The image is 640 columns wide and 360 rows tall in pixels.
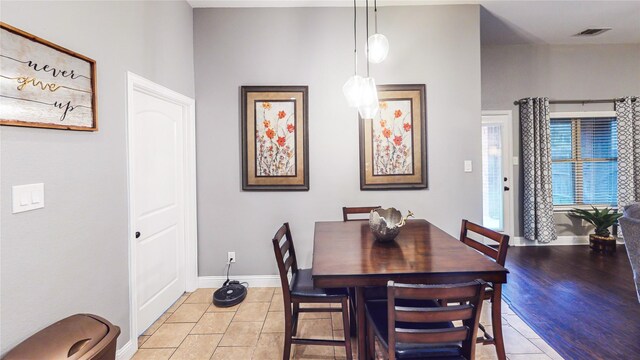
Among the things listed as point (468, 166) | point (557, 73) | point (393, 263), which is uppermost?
point (557, 73)

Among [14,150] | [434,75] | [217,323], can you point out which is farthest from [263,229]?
[434,75]

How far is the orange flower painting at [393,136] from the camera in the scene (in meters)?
3.04

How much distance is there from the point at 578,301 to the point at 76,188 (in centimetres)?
398

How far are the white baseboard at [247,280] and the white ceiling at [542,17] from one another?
2.79 m

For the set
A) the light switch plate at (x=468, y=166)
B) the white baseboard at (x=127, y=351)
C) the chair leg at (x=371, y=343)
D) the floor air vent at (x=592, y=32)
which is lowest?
the white baseboard at (x=127, y=351)

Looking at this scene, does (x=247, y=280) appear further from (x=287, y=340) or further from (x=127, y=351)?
(x=287, y=340)

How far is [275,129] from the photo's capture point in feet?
9.96

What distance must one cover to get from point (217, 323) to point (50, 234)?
1.40m

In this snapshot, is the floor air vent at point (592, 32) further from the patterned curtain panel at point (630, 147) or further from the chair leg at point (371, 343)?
the chair leg at point (371, 343)

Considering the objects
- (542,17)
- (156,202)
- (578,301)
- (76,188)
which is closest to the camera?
(76,188)

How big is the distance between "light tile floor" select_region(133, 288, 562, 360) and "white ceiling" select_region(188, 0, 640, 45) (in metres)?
2.95

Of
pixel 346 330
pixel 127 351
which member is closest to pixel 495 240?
pixel 346 330

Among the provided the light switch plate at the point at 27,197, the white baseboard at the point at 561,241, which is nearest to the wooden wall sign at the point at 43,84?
the light switch plate at the point at 27,197

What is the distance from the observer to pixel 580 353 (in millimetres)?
1969
